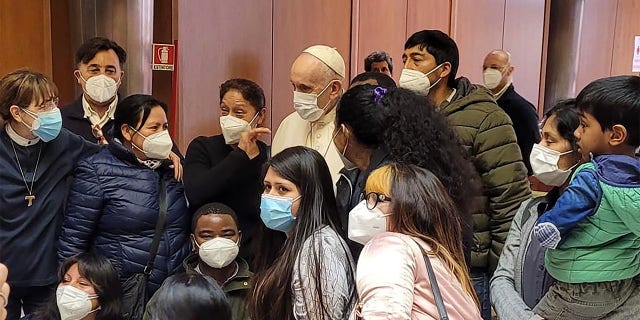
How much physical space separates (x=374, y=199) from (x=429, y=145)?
1.09 feet

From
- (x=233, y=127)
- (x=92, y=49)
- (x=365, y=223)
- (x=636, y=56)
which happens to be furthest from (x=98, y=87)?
(x=636, y=56)

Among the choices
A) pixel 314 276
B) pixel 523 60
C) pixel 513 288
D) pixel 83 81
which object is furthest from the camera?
pixel 523 60

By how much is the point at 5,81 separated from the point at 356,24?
111 inches

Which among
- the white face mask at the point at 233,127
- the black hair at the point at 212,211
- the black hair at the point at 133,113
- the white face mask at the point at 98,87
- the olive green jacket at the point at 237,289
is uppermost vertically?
the white face mask at the point at 98,87

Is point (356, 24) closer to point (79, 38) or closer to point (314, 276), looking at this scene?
point (79, 38)

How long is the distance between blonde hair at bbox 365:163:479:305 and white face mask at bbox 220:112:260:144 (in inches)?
41.2

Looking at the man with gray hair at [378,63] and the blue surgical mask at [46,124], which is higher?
the man with gray hair at [378,63]

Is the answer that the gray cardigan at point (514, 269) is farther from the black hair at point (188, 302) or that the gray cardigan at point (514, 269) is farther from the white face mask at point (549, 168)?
the black hair at point (188, 302)

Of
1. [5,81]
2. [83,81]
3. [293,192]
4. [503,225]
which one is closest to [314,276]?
[293,192]

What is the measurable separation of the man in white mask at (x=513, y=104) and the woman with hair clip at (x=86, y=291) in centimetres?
244

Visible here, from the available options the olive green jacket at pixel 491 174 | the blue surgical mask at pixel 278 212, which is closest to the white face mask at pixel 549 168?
the olive green jacket at pixel 491 174

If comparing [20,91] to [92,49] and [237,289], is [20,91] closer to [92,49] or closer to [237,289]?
[92,49]

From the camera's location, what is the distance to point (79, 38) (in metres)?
4.17

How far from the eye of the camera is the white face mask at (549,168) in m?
2.12
